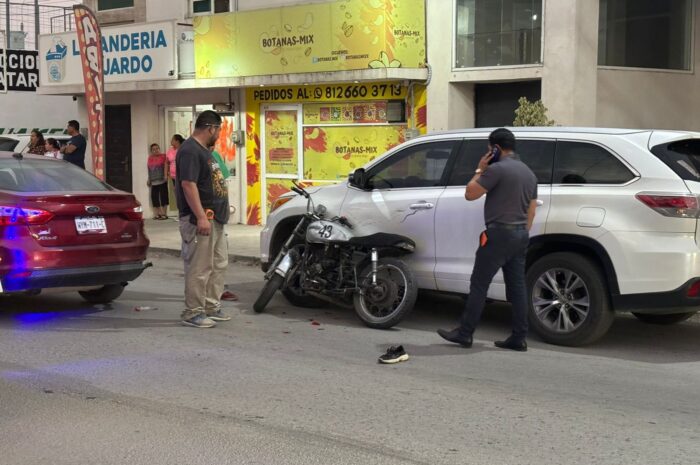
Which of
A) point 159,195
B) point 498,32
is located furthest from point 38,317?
point 159,195

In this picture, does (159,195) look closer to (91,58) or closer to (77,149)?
(77,149)

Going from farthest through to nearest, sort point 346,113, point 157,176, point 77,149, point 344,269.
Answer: point 157,176, point 77,149, point 346,113, point 344,269

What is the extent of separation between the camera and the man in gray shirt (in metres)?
7.16

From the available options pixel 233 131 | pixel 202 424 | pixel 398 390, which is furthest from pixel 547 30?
pixel 202 424

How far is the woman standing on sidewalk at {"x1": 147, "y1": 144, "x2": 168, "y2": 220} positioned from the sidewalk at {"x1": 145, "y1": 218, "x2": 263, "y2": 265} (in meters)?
0.67

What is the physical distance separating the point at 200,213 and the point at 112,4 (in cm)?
1390

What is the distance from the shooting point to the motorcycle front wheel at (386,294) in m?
8.12

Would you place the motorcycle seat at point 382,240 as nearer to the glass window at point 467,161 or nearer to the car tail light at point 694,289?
the glass window at point 467,161

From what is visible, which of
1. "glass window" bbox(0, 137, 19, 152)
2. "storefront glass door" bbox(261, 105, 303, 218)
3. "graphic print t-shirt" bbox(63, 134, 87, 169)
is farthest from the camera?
"glass window" bbox(0, 137, 19, 152)

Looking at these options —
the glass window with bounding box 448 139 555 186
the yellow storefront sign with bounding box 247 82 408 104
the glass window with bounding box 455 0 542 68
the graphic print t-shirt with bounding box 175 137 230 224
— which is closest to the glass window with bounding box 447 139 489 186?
the glass window with bounding box 448 139 555 186

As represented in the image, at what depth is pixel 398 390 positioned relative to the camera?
6.13 m

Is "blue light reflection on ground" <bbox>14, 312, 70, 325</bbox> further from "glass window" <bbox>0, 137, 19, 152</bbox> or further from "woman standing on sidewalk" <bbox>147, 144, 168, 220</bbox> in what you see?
"glass window" <bbox>0, 137, 19, 152</bbox>

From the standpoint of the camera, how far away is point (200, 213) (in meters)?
7.85

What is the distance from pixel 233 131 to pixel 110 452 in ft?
43.3
